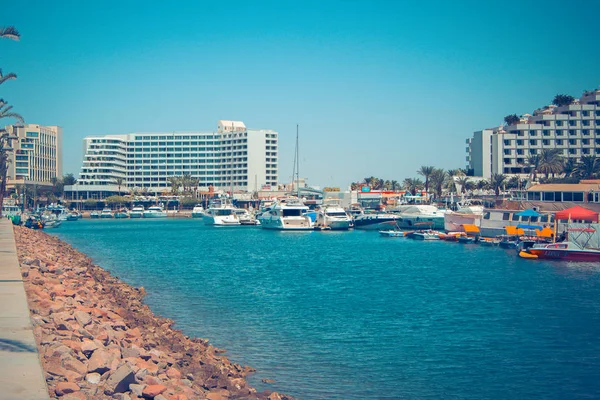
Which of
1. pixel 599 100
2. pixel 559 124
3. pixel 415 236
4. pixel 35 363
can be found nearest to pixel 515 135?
pixel 559 124

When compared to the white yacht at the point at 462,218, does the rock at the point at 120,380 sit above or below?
below

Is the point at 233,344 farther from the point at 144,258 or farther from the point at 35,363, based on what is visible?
the point at 144,258

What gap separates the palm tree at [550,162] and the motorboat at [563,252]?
59.3 metres

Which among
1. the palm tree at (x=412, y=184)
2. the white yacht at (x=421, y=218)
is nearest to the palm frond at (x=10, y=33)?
the white yacht at (x=421, y=218)

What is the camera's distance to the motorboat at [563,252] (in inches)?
2037

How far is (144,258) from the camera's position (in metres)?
60.6

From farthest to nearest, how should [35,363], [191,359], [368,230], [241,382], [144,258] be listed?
[368,230]
[144,258]
[191,359]
[241,382]
[35,363]

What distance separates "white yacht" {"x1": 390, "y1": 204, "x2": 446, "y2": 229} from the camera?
96812 mm

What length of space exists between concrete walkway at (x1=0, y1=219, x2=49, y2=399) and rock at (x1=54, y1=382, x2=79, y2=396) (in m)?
0.31

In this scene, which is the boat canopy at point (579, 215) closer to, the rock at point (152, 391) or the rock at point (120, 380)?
the rock at point (152, 391)

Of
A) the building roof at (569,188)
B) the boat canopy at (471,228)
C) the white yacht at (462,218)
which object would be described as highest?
the building roof at (569,188)

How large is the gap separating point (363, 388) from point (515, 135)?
11805 cm

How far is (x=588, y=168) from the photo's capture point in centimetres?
10238

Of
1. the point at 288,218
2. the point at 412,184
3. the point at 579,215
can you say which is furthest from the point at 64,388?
the point at 412,184
